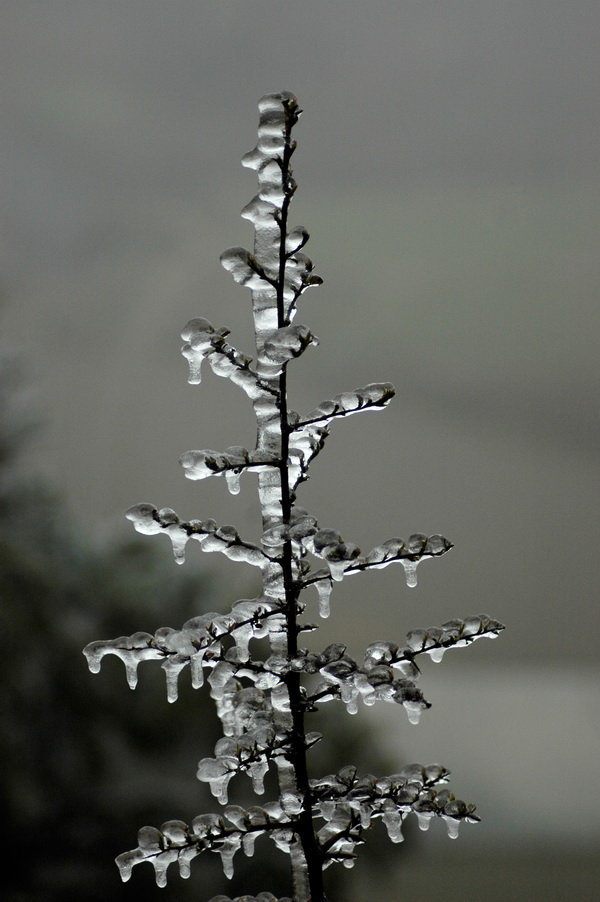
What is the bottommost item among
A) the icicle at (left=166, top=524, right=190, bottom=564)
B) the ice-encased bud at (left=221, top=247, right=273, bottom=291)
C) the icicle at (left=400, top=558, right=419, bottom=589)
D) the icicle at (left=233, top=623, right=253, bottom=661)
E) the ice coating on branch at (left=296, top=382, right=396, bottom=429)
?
the icicle at (left=233, top=623, right=253, bottom=661)

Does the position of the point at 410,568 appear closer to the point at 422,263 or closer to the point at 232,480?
the point at 232,480

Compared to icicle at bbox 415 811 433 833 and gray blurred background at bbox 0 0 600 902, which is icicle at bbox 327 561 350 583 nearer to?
icicle at bbox 415 811 433 833

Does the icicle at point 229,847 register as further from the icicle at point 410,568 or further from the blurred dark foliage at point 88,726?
the blurred dark foliage at point 88,726

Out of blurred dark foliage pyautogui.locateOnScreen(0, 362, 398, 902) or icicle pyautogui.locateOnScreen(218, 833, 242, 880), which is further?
blurred dark foliage pyautogui.locateOnScreen(0, 362, 398, 902)

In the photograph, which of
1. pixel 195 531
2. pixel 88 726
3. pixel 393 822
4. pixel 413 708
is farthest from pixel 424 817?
pixel 88 726

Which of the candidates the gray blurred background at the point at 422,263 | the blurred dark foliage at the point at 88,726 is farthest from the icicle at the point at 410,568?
the blurred dark foliage at the point at 88,726

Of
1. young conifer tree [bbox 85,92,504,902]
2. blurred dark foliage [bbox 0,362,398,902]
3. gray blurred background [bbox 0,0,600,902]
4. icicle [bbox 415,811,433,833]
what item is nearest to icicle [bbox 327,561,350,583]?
young conifer tree [bbox 85,92,504,902]
